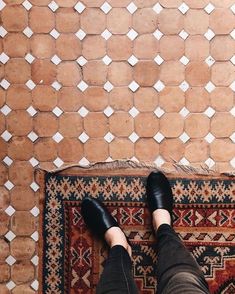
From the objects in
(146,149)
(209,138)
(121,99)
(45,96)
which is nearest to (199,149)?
(209,138)

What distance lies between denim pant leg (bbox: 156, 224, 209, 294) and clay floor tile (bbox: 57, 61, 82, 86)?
0.47 m

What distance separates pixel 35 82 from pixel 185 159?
1.58 feet

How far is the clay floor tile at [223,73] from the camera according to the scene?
1.12m

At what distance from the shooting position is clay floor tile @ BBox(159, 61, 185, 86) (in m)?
1.13

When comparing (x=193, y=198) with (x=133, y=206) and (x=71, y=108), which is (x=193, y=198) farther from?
(x=71, y=108)

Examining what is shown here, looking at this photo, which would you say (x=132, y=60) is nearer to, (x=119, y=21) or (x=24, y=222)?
(x=119, y=21)

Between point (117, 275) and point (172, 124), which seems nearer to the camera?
point (117, 275)

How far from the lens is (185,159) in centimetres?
114

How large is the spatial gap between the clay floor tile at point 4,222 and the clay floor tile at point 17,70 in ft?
1.26

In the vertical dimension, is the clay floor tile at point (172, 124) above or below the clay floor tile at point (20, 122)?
below

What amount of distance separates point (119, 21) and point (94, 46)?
0.32 feet

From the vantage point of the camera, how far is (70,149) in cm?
116

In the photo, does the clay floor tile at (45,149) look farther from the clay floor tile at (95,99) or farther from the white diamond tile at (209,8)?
the white diamond tile at (209,8)

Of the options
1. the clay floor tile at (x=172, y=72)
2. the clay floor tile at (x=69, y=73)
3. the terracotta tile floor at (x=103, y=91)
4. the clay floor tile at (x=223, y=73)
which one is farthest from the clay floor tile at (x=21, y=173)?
the clay floor tile at (x=223, y=73)
